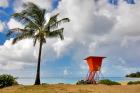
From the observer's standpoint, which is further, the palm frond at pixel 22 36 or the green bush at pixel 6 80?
the green bush at pixel 6 80

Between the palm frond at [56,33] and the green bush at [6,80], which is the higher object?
the palm frond at [56,33]

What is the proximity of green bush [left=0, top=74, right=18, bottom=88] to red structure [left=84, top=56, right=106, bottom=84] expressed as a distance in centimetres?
900

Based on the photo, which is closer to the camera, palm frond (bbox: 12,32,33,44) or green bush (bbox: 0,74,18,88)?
palm frond (bbox: 12,32,33,44)

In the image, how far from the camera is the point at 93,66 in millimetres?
43062

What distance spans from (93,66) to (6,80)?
10.5 m

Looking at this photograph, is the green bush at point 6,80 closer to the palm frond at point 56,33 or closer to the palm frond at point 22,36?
the palm frond at point 22,36

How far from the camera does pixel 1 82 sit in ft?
146

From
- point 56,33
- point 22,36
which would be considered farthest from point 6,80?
point 56,33

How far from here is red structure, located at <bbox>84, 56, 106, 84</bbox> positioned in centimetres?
4288

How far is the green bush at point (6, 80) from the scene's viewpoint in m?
44.5

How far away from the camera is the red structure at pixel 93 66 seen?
4288 centimetres

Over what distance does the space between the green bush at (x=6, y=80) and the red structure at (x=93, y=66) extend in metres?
9.00

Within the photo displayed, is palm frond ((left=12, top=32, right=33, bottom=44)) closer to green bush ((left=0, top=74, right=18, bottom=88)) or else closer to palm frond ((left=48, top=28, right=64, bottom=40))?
palm frond ((left=48, top=28, right=64, bottom=40))

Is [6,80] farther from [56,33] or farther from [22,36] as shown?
[56,33]
